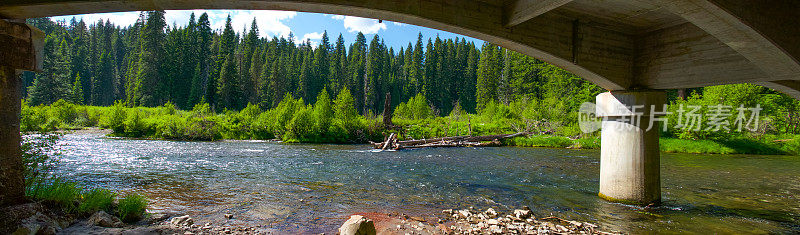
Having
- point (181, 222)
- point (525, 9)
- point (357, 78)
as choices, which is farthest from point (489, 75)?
point (181, 222)

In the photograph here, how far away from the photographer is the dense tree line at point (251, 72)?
5812cm

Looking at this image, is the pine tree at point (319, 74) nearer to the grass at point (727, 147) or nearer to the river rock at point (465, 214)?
the grass at point (727, 147)

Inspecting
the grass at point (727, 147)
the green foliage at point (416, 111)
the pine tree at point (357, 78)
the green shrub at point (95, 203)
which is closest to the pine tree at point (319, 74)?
the pine tree at point (357, 78)

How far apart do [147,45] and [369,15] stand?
72657 millimetres

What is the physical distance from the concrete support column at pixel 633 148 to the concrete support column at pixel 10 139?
10358 mm

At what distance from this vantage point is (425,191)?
10.0 m

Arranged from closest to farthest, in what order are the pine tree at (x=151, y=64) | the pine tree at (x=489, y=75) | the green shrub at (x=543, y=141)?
the green shrub at (x=543, y=141) → the pine tree at (x=151, y=64) → the pine tree at (x=489, y=75)

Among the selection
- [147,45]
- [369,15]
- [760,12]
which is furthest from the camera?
[147,45]

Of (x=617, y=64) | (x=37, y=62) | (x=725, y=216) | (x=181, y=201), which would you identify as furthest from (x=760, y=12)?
(x=181, y=201)

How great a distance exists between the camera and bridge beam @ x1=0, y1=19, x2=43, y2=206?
13.9 feet

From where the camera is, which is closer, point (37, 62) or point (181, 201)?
point (37, 62)

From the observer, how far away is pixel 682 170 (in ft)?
49.3

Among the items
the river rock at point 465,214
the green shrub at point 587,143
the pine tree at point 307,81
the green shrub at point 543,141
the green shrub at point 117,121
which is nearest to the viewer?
the river rock at point 465,214

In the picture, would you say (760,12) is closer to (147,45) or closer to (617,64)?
(617,64)
